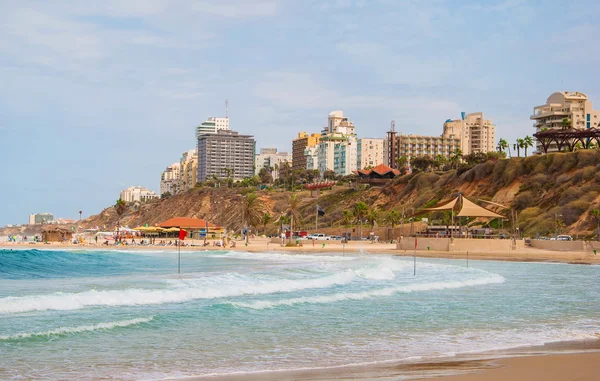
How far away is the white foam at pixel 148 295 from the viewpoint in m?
17.8

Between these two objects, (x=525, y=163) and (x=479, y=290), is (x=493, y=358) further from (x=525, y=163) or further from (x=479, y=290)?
(x=525, y=163)

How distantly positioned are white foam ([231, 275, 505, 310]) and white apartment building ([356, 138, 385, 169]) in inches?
5651

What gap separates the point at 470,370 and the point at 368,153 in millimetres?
165913

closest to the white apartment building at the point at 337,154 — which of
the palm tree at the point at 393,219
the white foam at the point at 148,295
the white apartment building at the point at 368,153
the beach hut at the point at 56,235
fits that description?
the white apartment building at the point at 368,153

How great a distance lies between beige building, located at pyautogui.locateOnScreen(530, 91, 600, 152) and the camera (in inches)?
4828

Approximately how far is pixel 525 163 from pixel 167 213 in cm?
9004

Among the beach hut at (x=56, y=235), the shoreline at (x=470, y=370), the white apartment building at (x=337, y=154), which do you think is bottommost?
the shoreline at (x=470, y=370)

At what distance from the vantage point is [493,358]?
12.2 meters

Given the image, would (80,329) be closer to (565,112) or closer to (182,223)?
(182,223)

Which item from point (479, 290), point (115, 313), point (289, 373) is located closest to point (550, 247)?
point (479, 290)

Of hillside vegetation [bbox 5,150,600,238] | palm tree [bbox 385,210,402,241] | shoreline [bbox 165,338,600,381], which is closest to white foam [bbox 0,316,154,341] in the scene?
shoreline [bbox 165,338,600,381]

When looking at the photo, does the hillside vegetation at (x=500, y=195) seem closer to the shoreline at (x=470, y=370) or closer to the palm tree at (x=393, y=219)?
the palm tree at (x=393, y=219)

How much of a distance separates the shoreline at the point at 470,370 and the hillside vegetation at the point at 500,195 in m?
53.0

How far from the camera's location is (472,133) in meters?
165
